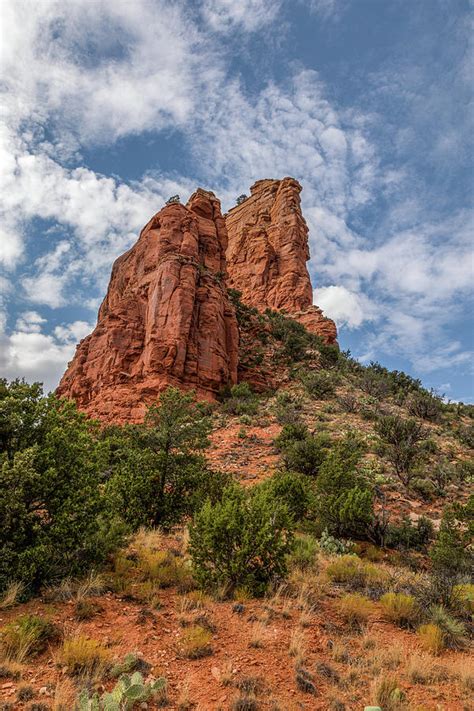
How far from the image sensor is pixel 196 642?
474 cm

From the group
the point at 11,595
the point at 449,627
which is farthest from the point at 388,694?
the point at 11,595

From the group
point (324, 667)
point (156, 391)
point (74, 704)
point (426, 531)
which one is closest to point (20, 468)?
point (74, 704)

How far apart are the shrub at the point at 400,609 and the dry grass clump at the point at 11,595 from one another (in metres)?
5.54

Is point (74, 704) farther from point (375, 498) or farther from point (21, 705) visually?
point (375, 498)

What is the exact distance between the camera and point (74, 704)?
136 inches

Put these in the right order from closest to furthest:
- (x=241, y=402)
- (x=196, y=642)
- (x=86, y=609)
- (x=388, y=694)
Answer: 1. (x=388, y=694)
2. (x=196, y=642)
3. (x=86, y=609)
4. (x=241, y=402)

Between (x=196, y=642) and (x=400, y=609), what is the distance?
134 inches

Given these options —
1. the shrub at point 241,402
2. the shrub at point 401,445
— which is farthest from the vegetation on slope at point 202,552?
the shrub at point 241,402

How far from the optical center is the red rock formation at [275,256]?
54.0m

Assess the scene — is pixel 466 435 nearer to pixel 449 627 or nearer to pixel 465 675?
pixel 449 627

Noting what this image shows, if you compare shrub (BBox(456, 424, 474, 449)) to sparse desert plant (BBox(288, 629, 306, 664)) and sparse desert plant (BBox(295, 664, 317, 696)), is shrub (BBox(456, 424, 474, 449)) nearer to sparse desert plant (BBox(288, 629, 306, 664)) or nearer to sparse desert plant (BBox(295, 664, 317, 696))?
sparse desert plant (BBox(288, 629, 306, 664))

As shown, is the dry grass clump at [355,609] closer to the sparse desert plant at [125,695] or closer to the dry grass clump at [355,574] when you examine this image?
the dry grass clump at [355,574]

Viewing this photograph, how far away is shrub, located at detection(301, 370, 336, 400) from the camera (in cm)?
2836

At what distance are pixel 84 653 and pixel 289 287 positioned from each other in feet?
174
